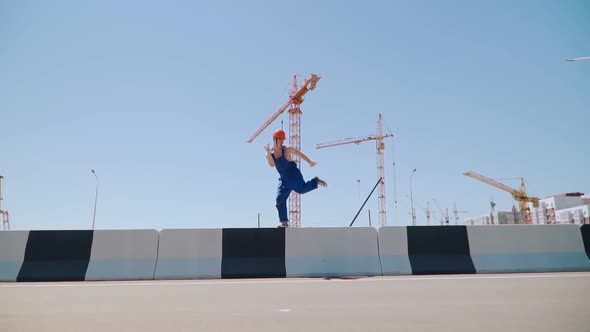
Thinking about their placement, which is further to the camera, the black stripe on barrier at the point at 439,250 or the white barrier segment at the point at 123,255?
the black stripe on barrier at the point at 439,250

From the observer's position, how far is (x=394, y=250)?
255 inches

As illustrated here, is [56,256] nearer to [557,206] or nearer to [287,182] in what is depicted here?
[287,182]

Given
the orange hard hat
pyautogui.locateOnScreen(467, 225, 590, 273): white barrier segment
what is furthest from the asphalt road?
the orange hard hat

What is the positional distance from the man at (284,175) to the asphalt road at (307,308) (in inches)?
103

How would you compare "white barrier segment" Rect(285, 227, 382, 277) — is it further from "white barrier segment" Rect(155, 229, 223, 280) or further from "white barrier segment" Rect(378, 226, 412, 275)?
"white barrier segment" Rect(155, 229, 223, 280)

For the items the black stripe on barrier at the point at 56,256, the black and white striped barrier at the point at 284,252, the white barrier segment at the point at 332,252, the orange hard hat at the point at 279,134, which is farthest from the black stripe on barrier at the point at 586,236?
the black stripe on barrier at the point at 56,256

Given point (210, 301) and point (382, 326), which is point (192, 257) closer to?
point (210, 301)

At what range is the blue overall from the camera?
276 inches

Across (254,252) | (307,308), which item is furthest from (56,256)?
(307,308)

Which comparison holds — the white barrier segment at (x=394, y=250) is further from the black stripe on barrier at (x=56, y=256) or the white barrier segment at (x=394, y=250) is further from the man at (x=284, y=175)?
the black stripe on barrier at (x=56, y=256)

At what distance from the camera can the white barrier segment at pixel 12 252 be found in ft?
19.5

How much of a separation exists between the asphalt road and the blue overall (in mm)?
2615

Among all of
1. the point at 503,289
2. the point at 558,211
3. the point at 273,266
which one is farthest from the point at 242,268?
the point at 558,211

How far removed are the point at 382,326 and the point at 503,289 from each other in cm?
249
